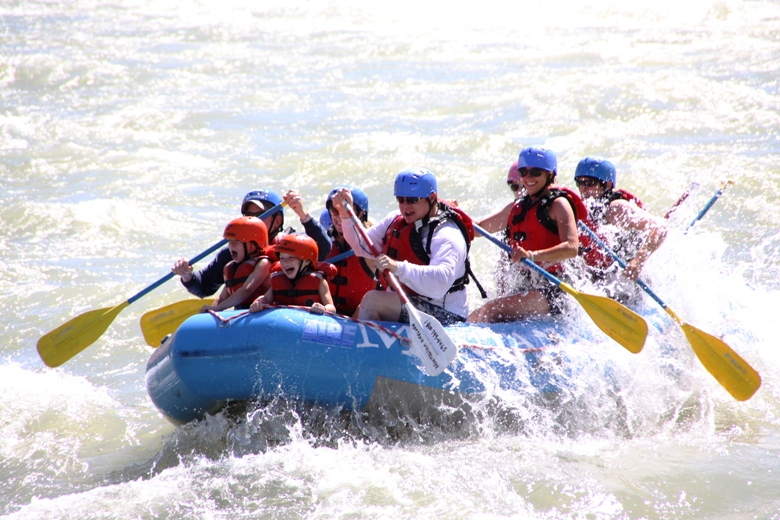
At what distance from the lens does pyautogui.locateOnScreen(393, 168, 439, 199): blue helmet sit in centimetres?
500

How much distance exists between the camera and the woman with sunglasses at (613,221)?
6.00 m

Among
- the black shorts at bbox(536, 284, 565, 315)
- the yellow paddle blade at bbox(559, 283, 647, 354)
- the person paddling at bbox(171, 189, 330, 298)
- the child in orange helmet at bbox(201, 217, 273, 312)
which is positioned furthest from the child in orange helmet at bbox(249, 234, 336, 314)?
the yellow paddle blade at bbox(559, 283, 647, 354)

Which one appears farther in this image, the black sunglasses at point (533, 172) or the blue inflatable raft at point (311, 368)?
the black sunglasses at point (533, 172)

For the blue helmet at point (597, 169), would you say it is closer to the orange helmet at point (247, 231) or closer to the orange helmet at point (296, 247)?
the orange helmet at point (296, 247)

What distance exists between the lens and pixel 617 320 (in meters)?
5.25

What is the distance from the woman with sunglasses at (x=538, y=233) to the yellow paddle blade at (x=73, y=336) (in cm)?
268

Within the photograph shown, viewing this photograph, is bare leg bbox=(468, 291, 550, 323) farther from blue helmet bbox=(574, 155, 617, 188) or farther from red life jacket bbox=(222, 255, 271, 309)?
red life jacket bbox=(222, 255, 271, 309)

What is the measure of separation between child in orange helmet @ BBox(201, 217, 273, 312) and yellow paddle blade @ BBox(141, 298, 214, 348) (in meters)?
0.39

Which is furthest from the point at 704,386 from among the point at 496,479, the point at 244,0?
the point at 244,0

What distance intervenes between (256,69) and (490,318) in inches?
616

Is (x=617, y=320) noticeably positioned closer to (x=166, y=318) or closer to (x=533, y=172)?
(x=533, y=172)

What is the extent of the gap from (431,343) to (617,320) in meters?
1.34

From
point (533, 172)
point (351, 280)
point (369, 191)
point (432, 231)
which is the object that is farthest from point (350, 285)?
point (369, 191)

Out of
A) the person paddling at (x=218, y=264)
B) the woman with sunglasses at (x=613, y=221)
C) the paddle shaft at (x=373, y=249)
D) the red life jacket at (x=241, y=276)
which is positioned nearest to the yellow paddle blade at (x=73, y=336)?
the person paddling at (x=218, y=264)
